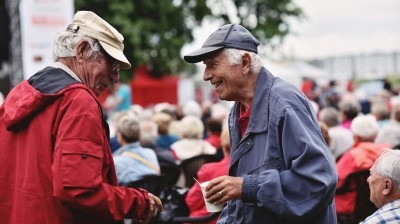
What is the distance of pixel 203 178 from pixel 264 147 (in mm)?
2293

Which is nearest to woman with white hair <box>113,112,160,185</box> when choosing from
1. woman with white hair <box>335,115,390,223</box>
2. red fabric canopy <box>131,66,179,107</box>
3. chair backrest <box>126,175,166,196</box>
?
chair backrest <box>126,175,166,196</box>

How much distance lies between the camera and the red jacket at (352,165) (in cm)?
558

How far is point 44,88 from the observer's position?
8.78ft

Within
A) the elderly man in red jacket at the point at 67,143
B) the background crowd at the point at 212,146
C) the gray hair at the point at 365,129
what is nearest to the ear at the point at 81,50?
the elderly man in red jacket at the point at 67,143

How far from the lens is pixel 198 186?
505cm

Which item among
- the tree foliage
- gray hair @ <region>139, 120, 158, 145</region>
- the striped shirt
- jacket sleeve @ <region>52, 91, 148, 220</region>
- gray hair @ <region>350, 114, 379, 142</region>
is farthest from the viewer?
the tree foliage

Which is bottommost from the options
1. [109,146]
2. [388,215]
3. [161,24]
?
[161,24]

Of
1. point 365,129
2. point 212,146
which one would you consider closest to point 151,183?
point 212,146

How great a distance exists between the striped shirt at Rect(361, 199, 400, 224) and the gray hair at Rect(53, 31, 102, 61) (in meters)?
1.64

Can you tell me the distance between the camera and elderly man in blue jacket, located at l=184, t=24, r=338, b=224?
2.55 m

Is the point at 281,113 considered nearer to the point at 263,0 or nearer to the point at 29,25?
the point at 29,25

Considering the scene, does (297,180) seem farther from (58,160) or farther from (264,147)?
(58,160)

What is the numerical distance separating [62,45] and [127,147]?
3108mm

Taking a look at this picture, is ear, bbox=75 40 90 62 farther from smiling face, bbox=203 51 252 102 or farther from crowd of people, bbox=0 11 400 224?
smiling face, bbox=203 51 252 102
